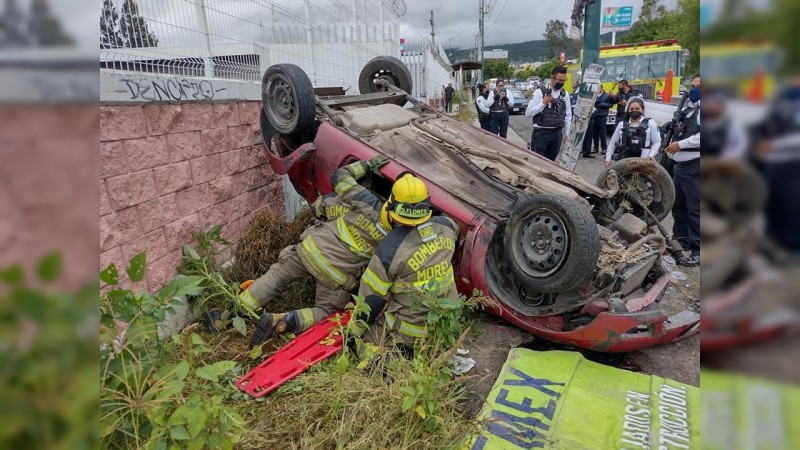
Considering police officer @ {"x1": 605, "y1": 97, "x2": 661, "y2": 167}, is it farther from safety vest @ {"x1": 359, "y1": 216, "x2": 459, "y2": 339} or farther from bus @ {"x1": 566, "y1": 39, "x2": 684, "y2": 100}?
bus @ {"x1": 566, "y1": 39, "x2": 684, "y2": 100}

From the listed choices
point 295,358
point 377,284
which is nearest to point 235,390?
point 295,358

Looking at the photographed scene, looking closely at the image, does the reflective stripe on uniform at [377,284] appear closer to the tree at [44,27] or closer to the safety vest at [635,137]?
the tree at [44,27]

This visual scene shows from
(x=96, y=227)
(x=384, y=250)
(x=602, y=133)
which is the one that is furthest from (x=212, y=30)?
(x=602, y=133)

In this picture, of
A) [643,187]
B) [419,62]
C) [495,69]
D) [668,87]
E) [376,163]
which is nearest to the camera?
[376,163]

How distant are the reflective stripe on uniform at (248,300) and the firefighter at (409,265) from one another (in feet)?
3.02

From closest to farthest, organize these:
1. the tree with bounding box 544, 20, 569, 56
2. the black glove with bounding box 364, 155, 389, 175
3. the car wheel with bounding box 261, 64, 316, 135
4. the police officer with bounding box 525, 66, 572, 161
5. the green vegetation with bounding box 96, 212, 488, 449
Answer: the green vegetation with bounding box 96, 212, 488, 449 < the black glove with bounding box 364, 155, 389, 175 < the car wheel with bounding box 261, 64, 316, 135 < the police officer with bounding box 525, 66, 572, 161 < the tree with bounding box 544, 20, 569, 56

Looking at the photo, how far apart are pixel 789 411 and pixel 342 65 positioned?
817cm

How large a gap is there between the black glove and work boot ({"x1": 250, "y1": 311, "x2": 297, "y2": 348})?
1235 mm

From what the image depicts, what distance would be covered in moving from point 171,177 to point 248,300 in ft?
3.49

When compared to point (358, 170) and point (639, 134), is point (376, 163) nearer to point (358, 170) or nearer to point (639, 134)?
point (358, 170)

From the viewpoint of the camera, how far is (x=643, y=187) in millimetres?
4348

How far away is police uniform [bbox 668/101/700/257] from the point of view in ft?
15.9

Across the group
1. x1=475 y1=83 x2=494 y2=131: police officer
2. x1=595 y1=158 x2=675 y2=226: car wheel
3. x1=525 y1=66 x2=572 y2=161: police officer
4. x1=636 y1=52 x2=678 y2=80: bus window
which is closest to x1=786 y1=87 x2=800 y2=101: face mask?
x1=595 y1=158 x2=675 y2=226: car wheel

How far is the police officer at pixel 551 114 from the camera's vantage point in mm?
7379
